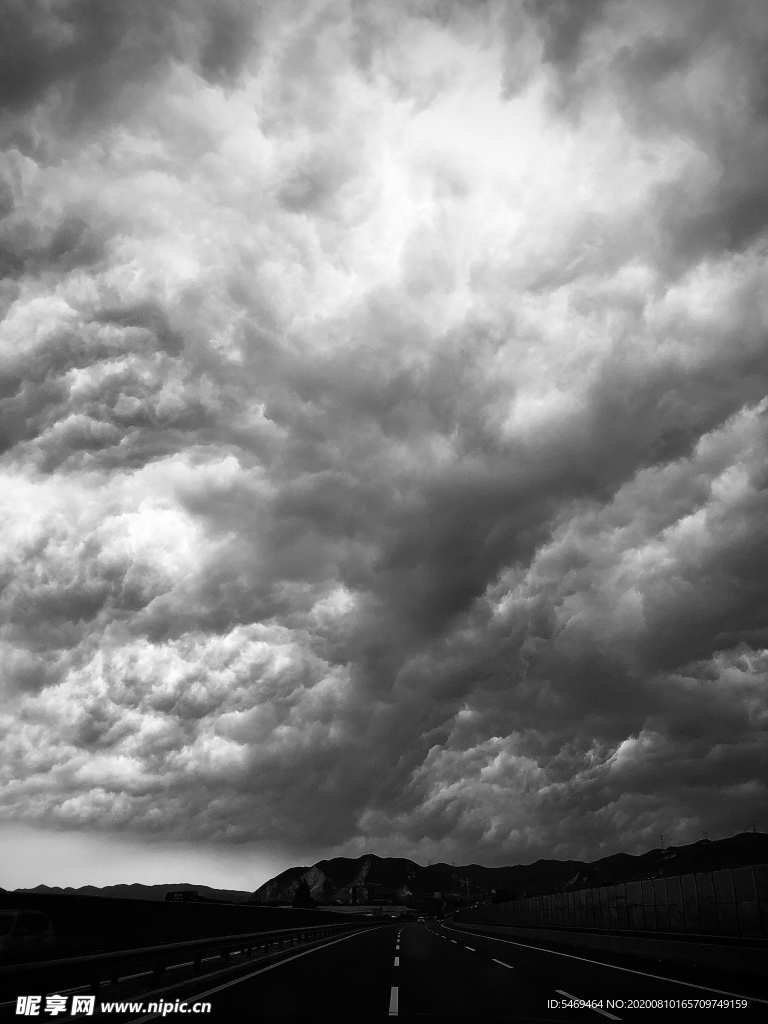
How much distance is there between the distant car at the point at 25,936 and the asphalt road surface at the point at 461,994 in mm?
3685

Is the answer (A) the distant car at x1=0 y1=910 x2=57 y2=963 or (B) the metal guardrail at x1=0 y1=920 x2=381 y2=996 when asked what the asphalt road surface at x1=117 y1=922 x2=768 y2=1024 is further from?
(A) the distant car at x1=0 y1=910 x2=57 y2=963

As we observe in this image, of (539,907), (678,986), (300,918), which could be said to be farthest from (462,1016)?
(539,907)

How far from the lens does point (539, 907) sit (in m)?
76.1

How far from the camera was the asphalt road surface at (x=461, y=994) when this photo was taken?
13.7 metres

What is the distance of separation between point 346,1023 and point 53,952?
911cm

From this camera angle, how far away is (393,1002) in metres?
15.4

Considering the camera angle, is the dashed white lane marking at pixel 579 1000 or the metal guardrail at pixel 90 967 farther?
the dashed white lane marking at pixel 579 1000

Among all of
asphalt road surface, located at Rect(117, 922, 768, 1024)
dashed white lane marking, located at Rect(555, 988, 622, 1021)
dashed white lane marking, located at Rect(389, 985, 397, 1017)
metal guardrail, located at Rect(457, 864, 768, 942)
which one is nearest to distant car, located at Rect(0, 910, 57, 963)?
asphalt road surface, located at Rect(117, 922, 768, 1024)

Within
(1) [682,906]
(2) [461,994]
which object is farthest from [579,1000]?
(1) [682,906]

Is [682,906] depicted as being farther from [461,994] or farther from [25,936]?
[25,936]

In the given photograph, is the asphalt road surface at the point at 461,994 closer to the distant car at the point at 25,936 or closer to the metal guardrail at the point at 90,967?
the metal guardrail at the point at 90,967

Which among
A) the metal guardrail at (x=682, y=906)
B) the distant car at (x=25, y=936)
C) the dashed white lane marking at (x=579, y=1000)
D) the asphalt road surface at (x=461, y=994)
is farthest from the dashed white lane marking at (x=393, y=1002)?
the metal guardrail at (x=682, y=906)

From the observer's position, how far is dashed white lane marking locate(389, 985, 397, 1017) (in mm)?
13867

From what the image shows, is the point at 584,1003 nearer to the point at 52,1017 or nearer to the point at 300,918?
the point at 52,1017
